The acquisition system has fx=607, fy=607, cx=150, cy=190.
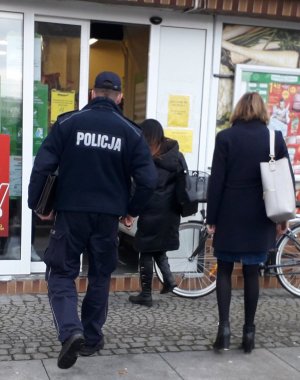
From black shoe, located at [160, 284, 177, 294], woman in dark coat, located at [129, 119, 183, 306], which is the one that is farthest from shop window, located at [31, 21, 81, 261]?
black shoe, located at [160, 284, 177, 294]

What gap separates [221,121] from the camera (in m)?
6.09

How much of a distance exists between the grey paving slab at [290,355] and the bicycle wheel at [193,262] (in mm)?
1256

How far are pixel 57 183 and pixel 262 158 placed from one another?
1450mm

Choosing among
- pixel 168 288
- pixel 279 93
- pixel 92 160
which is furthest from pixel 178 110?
pixel 92 160

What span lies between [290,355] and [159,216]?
1572mm

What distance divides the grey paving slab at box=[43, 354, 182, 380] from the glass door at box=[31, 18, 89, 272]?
188cm

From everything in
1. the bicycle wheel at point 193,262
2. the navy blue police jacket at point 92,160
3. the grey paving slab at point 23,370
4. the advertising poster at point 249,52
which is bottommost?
the grey paving slab at point 23,370

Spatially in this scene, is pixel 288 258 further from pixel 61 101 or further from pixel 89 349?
pixel 61 101

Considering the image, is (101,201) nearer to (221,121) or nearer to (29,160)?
(29,160)

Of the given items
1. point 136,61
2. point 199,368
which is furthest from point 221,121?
point 199,368

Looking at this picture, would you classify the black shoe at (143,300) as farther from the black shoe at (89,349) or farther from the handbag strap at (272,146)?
the handbag strap at (272,146)

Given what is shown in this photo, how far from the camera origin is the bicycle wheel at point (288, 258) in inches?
228

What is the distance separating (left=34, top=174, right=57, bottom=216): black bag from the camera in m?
3.82

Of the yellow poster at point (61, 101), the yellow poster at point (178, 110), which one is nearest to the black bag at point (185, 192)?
the yellow poster at point (178, 110)
